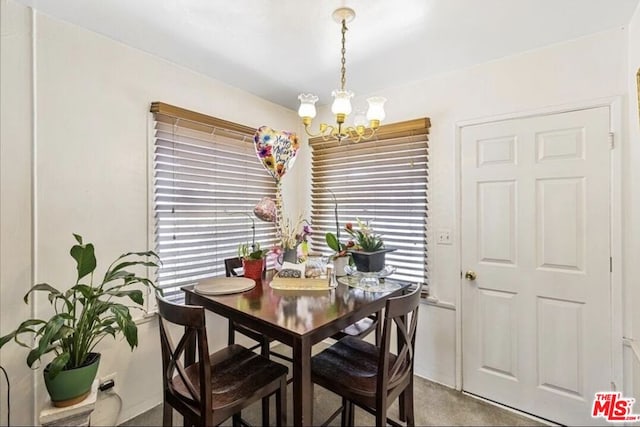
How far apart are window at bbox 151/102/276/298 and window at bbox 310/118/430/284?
0.69 m

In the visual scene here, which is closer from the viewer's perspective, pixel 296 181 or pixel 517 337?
pixel 517 337

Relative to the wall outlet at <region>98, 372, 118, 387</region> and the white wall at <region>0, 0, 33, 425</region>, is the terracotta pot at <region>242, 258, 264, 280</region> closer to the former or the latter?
the wall outlet at <region>98, 372, 118, 387</region>

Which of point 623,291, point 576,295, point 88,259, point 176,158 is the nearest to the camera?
point 88,259

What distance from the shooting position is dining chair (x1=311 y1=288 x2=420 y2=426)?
1320 millimetres

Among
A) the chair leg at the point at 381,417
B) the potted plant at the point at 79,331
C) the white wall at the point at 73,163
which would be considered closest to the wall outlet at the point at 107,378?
the white wall at the point at 73,163

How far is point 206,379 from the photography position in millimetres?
1217

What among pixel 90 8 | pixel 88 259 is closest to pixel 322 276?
pixel 88 259

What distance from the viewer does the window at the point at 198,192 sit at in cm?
210

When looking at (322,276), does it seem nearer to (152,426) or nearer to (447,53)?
(152,426)

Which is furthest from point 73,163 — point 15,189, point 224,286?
point 224,286

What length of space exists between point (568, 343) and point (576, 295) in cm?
31

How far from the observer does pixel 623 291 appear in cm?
171

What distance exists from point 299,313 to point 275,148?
117cm

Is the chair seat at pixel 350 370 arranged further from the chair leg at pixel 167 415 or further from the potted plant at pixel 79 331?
the potted plant at pixel 79 331
